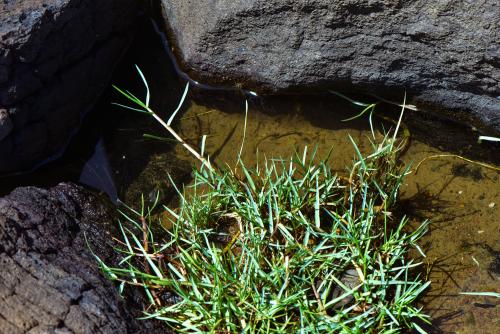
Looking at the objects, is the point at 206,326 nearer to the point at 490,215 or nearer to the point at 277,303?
the point at 277,303

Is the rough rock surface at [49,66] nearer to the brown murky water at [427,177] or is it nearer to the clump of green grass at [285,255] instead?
the brown murky water at [427,177]

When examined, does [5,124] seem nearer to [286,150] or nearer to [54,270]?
[54,270]

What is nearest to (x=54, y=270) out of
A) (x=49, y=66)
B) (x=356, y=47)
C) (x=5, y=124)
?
(x=5, y=124)

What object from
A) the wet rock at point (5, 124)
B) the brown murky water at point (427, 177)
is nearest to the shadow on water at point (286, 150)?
the brown murky water at point (427, 177)

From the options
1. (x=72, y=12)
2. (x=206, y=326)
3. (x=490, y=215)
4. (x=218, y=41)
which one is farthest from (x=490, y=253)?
(x=72, y=12)

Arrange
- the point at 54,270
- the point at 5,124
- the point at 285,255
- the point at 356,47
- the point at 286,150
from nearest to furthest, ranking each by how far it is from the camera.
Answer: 1. the point at 54,270
2. the point at 285,255
3. the point at 5,124
4. the point at 356,47
5. the point at 286,150

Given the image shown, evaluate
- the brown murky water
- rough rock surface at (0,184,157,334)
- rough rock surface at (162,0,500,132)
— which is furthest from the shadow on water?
rough rock surface at (0,184,157,334)
